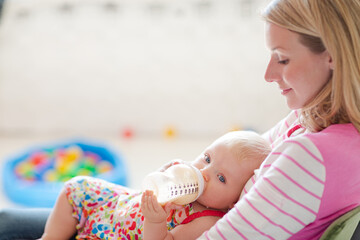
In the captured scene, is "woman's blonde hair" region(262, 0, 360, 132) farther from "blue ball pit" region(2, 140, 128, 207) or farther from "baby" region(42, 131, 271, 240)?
"blue ball pit" region(2, 140, 128, 207)

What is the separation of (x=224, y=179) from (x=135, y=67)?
2031mm

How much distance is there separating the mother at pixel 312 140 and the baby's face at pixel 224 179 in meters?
0.16

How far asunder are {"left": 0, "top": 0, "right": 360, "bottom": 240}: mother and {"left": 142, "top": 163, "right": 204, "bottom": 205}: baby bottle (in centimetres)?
16

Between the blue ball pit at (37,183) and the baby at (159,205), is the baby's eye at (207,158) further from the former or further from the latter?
the blue ball pit at (37,183)

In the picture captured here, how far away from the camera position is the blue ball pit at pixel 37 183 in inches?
95.8

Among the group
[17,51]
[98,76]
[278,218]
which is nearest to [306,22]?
[278,218]

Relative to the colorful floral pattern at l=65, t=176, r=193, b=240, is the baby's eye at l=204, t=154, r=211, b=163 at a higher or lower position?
higher

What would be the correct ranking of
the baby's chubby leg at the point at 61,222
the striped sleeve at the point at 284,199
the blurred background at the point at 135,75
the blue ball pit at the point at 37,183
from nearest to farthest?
the striped sleeve at the point at 284,199
the baby's chubby leg at the point at 61,222
the blue ball pit at the point at 37,183
the blurred background at the point at 135,75

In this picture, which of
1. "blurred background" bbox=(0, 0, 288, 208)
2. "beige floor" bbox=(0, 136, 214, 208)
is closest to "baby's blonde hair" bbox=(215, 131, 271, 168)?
"beige floor" bbox=(0, 136, 214, 208)

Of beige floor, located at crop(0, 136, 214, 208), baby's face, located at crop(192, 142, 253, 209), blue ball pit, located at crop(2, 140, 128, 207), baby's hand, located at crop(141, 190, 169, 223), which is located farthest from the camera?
beige floor, located at crop(0, 136, 214, 208)

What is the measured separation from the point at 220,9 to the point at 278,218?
88.8 inches

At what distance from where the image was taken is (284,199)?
954 millimetres

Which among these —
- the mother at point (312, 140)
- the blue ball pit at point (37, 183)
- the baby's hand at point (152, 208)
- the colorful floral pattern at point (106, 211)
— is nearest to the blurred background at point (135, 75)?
the blue ball pit at point (37, 183)

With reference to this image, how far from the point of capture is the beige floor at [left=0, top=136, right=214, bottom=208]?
9.64 ft
